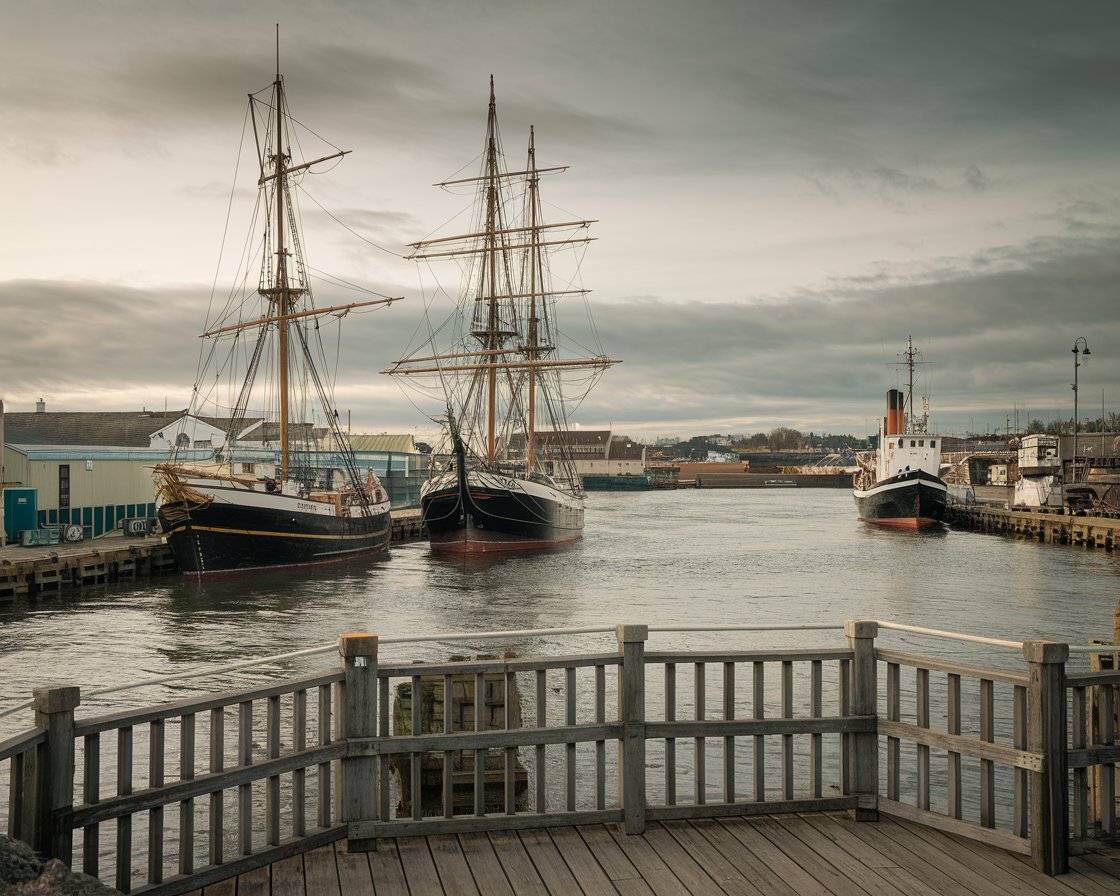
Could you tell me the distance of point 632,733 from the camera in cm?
634

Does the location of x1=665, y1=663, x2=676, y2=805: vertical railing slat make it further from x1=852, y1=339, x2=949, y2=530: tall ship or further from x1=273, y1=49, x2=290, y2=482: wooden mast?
x1=852, y1=339, x2=949, y2=530: tall ship

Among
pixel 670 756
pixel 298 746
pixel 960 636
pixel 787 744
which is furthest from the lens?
pixel 960 636

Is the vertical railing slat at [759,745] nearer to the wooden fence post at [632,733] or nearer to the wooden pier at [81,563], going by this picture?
the wooden fence post at [632,733]

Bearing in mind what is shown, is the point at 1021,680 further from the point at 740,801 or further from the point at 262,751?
the point at 262,751

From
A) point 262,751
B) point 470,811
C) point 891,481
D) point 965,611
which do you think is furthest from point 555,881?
point 891,481

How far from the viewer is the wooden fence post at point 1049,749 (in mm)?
5789

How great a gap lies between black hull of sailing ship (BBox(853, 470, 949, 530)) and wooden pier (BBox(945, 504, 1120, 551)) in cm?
297

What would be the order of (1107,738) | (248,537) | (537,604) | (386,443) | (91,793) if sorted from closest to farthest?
(91,793) < (1107,738) < (537,604) < (248,537) < (386,443)

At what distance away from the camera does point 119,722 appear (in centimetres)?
521

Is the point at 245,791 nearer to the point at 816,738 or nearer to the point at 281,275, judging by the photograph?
the point at 816,738

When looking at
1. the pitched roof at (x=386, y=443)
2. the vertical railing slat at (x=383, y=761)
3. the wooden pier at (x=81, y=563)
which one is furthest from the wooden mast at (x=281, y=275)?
the pitched roof at (x=386, y=443)

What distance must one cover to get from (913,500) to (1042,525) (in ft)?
43.9

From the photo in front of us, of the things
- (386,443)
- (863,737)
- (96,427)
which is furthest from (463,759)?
(386,443)

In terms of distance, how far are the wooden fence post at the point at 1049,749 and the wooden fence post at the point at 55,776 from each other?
531 centimetres
